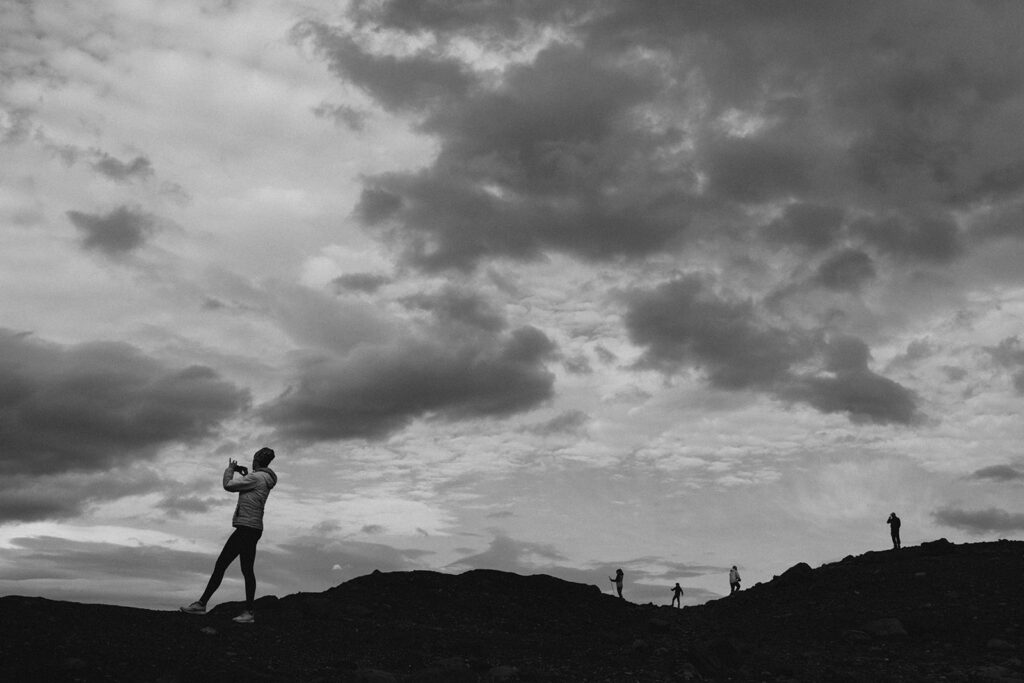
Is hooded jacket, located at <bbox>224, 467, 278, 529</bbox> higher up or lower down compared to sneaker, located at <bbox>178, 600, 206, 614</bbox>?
higher up

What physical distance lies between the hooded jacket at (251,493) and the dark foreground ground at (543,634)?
172 centimetres

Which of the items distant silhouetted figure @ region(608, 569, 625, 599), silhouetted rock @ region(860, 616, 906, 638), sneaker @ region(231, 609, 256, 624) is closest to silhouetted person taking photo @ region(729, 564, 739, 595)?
distant silhouetted figure @ region(608, 569, 625, 599)

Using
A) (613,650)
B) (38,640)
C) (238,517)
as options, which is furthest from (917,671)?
(38,640)

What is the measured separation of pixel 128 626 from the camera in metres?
12.5

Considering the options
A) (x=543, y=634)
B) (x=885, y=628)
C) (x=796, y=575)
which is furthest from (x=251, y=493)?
(x=796, y=575)

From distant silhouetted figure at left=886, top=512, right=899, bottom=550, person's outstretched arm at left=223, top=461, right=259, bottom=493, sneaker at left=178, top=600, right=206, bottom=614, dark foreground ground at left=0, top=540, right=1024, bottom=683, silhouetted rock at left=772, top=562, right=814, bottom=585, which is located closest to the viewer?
dark foreground ground at left=0, top=540, right=1024, bottom=683

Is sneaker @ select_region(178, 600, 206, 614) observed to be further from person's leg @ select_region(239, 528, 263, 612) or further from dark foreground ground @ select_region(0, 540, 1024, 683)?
person's leg @ select_region(239, 528, 263, 612)

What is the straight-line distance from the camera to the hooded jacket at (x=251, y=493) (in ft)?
42.2

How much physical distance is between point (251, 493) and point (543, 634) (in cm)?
946

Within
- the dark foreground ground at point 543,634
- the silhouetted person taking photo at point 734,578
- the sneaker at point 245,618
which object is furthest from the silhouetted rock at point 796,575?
the sneaker at point 245,618

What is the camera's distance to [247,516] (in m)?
13.0

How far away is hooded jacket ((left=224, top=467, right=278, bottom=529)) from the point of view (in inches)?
507

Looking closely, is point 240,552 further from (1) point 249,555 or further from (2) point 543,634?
(2) point 543,634

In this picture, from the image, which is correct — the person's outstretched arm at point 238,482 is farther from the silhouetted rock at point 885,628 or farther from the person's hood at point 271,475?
the silhouetted rock at point 885,628
